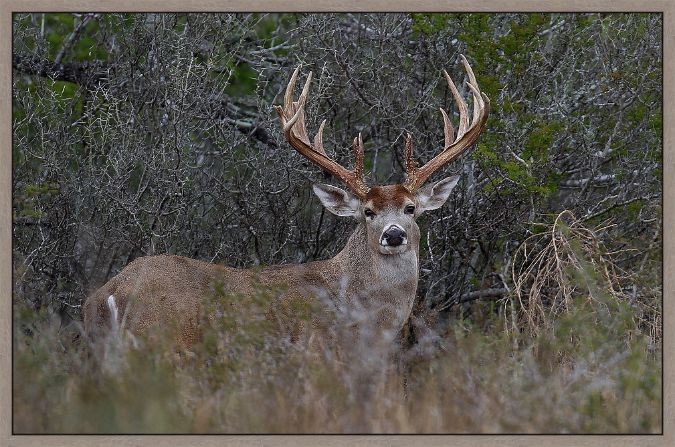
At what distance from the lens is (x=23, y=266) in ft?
26.3

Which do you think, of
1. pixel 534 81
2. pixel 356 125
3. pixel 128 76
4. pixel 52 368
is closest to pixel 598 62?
pixel 534 81

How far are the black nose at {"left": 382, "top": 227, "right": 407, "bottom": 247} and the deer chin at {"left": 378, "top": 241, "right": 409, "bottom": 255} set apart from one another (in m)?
0.04

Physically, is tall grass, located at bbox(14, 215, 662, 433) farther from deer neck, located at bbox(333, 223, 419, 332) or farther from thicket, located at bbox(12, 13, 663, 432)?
thicket, located at bbox(12, 13, 663, 432)

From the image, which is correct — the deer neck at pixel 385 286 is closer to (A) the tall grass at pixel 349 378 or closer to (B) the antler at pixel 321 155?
(A) the tall grass at pixel 349 378

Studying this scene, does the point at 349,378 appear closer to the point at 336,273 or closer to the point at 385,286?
the point at 385,286

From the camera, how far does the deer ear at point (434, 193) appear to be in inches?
288

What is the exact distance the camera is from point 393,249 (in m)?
6.84

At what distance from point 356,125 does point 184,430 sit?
500 centimetres

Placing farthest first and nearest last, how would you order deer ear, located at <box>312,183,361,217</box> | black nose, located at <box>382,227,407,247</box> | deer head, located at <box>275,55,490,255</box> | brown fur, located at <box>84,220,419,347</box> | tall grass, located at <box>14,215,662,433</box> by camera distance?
deer ear, located at <box>312,183,361,217</box> → deer head, located at <box>275,55,490,255</box> → black nose, located at <box>382,227,407,247</box> → brown fur, located at <box>84,220,419,347</box> → tall grass, located at <box>14,215,662,433</box>

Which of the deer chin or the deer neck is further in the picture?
the deer neck

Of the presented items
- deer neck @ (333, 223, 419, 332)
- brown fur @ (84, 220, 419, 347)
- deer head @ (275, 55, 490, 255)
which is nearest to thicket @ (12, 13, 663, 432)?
deer neck @ (333, 223, 419, 332)

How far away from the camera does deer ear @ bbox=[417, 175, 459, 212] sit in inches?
288

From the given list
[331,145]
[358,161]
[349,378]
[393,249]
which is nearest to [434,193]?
[358,161]

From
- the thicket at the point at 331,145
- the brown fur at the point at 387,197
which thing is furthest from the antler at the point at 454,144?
the thicket at the point at 331,145
